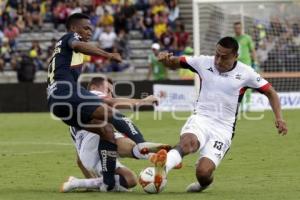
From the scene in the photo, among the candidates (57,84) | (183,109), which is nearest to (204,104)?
(57,84)

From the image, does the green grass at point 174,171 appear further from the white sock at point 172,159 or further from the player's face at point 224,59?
the player's face at point 224,59

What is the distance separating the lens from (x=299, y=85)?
28.3 metres

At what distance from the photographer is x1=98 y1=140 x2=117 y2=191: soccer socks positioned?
10.6 metres

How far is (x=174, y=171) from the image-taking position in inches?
525

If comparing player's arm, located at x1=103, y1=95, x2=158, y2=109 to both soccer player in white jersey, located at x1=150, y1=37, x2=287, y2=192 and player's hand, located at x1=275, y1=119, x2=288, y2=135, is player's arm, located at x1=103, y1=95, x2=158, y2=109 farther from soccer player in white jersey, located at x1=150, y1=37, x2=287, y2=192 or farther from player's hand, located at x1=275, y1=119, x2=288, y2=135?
player's hand, located at x1=275, y1=119, x2=288, y2=135

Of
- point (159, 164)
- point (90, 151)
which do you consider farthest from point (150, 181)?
point (90, 151)

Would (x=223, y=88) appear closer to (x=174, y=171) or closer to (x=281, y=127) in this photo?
(x=281, y=127)

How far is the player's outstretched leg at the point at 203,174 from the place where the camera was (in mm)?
10469

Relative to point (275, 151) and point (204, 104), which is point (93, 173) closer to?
point (204, 104)

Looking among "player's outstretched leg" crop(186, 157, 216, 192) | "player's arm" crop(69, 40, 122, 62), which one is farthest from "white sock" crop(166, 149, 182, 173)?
"player's arm" crop(69, 40, 122, 62)

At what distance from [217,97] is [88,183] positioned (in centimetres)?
193

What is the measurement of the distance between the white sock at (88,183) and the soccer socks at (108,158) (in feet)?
0.52

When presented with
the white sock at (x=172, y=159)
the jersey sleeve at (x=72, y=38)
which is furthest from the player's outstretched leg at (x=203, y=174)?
the jersey sleeve at (x=72, y=38)

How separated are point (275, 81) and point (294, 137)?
33.5ft
